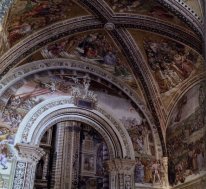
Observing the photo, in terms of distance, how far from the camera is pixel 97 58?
10805 mm

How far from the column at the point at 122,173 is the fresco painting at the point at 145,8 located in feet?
14.3

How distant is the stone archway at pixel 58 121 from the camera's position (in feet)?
29.8

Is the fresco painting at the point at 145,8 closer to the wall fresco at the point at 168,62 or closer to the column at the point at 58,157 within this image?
the wall fresco at the point at 168,62

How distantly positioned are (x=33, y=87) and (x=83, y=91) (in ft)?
5.37

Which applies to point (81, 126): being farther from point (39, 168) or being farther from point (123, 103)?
point (123, 103)

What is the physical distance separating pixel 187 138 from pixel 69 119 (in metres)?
3.67

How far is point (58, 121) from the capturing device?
10438mm

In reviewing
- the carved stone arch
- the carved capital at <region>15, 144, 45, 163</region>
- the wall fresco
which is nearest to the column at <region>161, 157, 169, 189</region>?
the carved stone arch

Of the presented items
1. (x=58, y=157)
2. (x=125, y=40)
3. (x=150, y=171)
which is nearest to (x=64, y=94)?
(x=125, y=40)

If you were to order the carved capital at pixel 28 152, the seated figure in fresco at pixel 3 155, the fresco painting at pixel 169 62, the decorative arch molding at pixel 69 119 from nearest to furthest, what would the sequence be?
1. the seated figure in fresco at pixel 3 155
2. the carved capital at pixel 28 152
3. the decorative arch molding at pixel 69 119
4. the fresco painting at pixel 169 62

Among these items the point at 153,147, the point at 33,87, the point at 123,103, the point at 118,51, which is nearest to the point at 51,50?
the point at 33,87

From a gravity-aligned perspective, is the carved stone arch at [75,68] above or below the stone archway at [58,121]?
above

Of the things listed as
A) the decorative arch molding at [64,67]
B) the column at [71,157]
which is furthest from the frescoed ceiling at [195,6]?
the column at [71,157]

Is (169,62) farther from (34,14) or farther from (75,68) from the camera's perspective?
(34,14)
